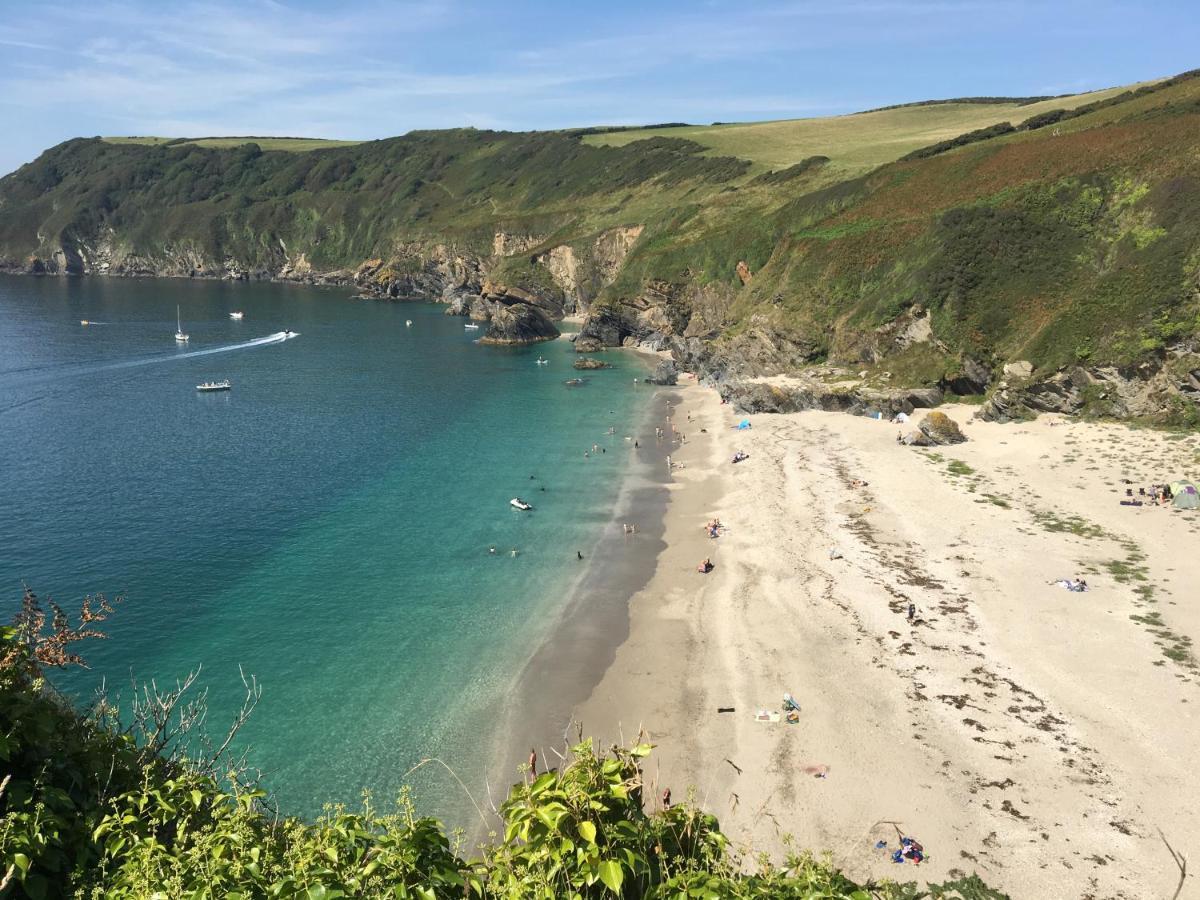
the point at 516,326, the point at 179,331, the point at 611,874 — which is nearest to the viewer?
the point at 611,874

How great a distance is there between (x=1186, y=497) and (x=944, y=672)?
28.1m

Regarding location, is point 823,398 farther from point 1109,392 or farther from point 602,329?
point 602,329

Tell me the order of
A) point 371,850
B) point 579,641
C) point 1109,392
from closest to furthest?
point 371,850 → point 579,641 → point 1109,392

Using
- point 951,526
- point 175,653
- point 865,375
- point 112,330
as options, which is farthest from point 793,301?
point 112,330

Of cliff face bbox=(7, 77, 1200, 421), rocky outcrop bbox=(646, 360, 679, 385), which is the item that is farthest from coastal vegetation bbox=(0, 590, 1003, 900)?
rocky outcrop bbox=(646, 360, 679, 385)

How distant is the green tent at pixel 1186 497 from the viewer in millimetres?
47844

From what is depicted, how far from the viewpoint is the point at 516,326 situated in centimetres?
14438

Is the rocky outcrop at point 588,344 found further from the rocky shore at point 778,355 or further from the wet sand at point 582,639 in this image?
the wet sand at point 582,639

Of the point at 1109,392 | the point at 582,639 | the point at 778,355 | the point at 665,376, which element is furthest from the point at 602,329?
the point at 582,639

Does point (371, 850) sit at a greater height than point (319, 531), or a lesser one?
greater

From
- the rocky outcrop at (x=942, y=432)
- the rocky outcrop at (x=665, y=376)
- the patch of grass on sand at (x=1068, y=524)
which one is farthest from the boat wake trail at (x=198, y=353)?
the patch of grass on sand at (x=1068, y=524)

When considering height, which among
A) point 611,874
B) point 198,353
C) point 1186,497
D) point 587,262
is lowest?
point 1186,497

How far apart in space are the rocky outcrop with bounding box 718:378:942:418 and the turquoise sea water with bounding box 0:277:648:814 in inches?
580

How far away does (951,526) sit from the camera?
48.6m
